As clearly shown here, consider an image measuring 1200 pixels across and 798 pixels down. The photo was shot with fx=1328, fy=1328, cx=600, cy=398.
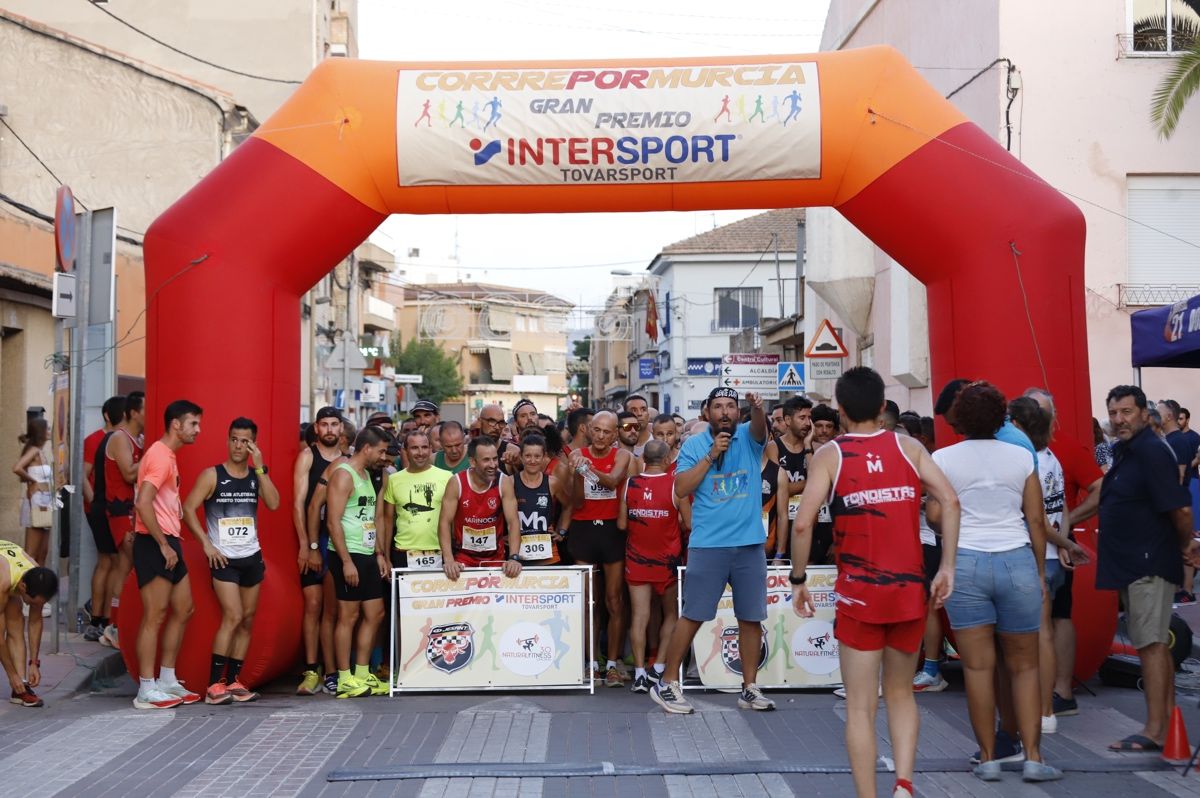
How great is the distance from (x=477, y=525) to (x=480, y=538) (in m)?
0.10

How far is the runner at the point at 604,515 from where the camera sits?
949 cm

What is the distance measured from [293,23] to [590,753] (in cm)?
2722

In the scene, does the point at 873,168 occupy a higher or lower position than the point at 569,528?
higher

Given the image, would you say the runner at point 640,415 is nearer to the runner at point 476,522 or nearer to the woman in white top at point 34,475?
the runner at point 476,522

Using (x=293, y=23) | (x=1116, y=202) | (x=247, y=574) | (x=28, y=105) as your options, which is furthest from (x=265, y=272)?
(x=293, y=23)

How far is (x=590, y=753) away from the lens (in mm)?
7203

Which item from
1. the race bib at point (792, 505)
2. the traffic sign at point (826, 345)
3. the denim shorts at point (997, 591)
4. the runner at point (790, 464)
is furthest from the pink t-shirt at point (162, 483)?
the traffic sign at point (826, 345)

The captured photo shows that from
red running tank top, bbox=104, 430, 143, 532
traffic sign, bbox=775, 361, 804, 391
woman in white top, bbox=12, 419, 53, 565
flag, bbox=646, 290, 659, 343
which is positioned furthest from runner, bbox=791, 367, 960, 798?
flag, bbox=646, 290, 659, 343

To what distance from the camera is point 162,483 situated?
27.7 ft

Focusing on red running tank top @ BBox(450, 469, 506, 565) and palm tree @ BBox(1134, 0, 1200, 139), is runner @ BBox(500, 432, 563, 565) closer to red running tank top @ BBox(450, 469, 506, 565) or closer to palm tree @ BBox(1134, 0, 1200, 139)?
red running tank top @ BBox(450, 469, 506, 565)

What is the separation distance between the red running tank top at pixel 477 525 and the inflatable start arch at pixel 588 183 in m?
1.18

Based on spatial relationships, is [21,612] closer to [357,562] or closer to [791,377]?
[357,562]

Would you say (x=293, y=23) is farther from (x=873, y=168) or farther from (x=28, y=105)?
(x=873, y=168)

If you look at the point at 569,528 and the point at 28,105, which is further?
the point at 28,105
